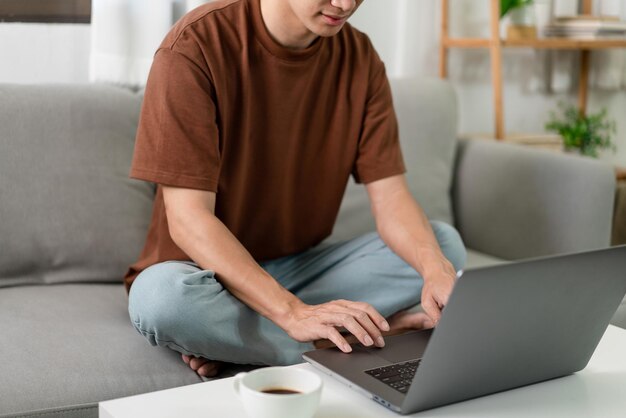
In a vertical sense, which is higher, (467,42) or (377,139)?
(467,42)

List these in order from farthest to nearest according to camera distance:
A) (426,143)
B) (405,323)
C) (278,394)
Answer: (426,143)
(405,323)
(278,394)

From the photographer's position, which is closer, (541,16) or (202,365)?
(202,365)

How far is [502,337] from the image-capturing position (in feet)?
3.32

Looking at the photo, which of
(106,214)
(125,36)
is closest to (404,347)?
(106,214)

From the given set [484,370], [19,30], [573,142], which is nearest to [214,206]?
[484,370]

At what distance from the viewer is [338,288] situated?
5.49 feet

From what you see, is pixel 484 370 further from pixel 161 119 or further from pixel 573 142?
pixel 573 142

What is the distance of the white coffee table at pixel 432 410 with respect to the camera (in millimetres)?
996

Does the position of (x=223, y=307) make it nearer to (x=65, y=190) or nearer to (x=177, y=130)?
(x=177, y=130)

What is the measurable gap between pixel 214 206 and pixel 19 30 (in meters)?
0.80

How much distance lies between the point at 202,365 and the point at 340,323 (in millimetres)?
330

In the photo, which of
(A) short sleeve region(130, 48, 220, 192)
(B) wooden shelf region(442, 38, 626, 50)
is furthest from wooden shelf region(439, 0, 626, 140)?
(A) short sleeve region(130, 48, 220, 192)

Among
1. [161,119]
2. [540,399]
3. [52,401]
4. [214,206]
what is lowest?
[52,401]

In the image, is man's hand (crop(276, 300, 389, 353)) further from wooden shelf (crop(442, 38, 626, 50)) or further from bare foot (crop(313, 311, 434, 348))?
wooden shelf (crop(442, 38, 626, 50))
